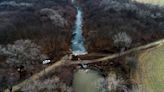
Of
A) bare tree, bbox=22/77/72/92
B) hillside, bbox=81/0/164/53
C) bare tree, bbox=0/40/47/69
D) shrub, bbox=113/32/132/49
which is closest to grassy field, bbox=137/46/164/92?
shrub, bbox=113/32/132/49

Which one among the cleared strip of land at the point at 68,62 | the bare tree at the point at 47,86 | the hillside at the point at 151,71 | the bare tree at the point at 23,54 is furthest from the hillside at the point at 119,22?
the bare tree at the point at 47,86

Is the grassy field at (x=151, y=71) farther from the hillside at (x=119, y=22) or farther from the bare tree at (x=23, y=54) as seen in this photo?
the bare tree at (x=23, y=54)

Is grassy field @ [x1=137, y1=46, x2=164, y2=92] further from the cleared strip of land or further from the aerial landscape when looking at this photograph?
the cleared strip of land

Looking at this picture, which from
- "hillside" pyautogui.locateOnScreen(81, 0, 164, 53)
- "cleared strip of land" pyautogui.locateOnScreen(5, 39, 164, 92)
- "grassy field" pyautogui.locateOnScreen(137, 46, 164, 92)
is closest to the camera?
"grassy field" pyautogui.locateOnScreen(137, 46, 164, 92)

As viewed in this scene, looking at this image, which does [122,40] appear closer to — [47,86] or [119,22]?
[119,22]

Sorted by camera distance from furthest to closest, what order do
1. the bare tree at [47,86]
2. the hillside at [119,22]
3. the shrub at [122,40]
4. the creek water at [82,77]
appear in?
the hillside at [119,22]
the shrub at [122,40]
the creek water at [82,77]
the bare tree at [47,86]

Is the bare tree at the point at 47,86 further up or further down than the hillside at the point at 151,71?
further up

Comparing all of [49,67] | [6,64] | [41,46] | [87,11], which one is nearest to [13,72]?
[6,64]

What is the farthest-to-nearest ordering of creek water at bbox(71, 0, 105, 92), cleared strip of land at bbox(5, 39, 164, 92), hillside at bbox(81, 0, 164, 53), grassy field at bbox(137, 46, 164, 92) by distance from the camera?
hillside at bbox(81, 0, 164, 53), cleared strip of land at bbox(5, 39, 164, 92), creek water at bbox(71, 0, 105, 92), grassy field at bbox(137, 46, 164, 92)
